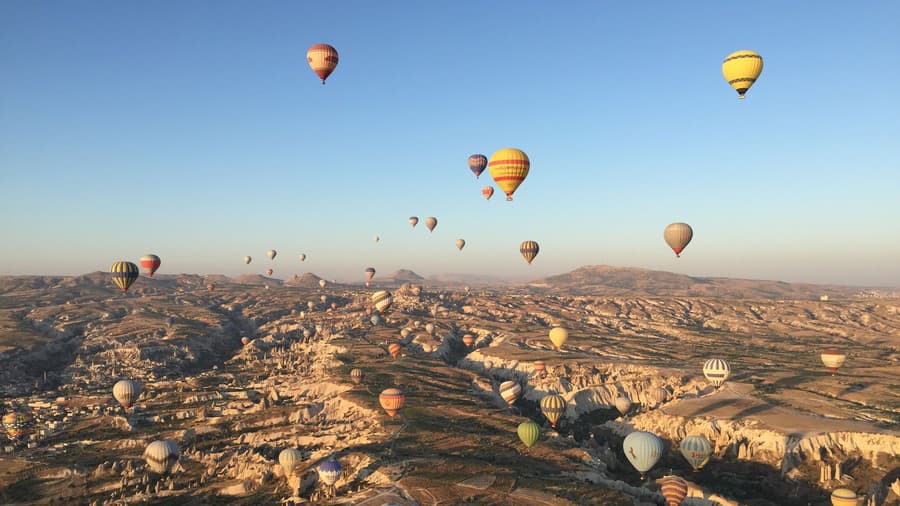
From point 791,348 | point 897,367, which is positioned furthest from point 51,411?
point 791,348

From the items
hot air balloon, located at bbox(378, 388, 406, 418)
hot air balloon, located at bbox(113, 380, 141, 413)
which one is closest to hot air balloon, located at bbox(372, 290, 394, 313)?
hot air balloon, located at bbox(113, 380, 141, 413)

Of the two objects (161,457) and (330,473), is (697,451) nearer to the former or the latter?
(330,473)

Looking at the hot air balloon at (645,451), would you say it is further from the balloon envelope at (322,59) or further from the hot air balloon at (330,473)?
the balloon envelope at (322,59)

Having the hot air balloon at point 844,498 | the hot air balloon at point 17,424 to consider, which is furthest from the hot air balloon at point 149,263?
the hot air balloon at point 844,498

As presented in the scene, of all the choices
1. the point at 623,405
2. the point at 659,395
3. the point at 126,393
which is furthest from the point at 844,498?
the point at 126,393

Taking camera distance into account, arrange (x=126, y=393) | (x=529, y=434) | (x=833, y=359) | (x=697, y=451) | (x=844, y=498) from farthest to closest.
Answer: (x=833, y=359) < (x=126, y=393) < (x=529, y=434) < (x=697, y=451) < (x=844, y=498)

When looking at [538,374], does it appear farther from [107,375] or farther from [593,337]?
[107,375]
